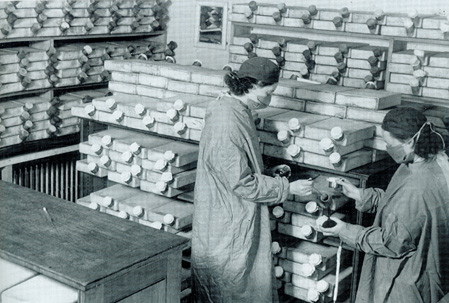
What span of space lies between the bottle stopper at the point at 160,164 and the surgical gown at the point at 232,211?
1.64ft

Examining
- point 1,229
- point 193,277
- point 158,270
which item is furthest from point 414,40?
point 1,229

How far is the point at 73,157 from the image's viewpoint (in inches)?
241

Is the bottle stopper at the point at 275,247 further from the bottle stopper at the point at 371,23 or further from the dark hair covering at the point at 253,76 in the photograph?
the bottle stopper at the point at 371,23

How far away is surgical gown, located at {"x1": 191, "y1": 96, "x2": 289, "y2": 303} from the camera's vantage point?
3266 millimetres

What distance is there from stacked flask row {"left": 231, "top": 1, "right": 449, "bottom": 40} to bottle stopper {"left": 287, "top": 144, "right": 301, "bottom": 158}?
4.87 ft

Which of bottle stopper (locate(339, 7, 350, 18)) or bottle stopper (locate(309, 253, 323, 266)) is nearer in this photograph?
bottle stopper (locate(309, 253, 323, 266))

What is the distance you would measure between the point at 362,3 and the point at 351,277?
2.48 meters

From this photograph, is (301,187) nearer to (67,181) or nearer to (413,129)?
(413,129)

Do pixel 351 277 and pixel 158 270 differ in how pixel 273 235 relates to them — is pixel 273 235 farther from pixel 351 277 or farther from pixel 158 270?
pixel 158 270

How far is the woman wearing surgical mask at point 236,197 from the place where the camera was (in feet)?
10.7

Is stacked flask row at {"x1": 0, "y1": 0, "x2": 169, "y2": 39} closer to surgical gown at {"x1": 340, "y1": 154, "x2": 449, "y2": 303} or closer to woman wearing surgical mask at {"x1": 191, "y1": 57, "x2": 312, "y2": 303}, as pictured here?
woman wearing surgical mask at {"x1": 191, "y1": 57, "x2": 312, "y2": 303}

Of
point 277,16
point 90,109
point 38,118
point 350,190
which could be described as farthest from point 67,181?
point 350,190

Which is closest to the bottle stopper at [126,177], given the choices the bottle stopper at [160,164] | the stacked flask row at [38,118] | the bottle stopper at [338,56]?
the bottle stopper at [160,164]

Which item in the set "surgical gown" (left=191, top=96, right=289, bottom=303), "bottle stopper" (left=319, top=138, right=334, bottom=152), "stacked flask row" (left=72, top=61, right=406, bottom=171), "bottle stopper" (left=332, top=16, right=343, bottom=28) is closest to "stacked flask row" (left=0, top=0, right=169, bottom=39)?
"stacked flask row" (left=72, top=61, right=406, bottom=171)
